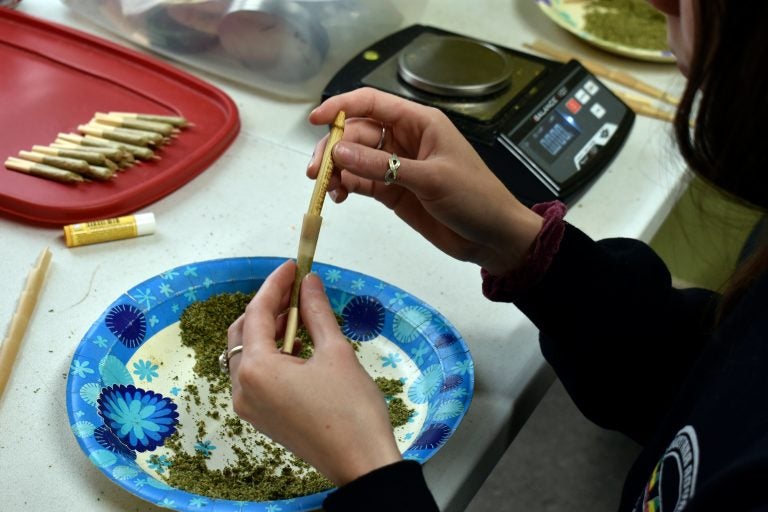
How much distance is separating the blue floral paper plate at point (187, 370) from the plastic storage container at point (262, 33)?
0.40m

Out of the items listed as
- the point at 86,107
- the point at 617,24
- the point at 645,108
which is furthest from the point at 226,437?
the point at 617,24

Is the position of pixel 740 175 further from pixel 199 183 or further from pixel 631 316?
pixel 199 183

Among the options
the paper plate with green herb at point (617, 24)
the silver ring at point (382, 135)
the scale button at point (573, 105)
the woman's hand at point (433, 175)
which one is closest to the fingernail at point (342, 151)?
the woman's hand at point (433, 175)

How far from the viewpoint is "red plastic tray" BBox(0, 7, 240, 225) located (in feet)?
3.30

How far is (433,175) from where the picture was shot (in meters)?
0.80

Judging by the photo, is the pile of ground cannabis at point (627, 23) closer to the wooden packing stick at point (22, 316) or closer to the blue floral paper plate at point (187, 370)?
the blue floral paper plate at point (187, 370)

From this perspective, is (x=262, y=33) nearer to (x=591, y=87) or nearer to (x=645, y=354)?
(x=591, y=87)

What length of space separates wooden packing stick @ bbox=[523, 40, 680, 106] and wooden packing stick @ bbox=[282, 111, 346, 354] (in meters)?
0.66

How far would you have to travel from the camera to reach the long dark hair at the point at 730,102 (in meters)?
0.54

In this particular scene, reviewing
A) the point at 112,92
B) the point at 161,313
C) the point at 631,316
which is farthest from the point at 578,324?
the point at 112,92

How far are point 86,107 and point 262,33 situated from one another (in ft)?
0.81

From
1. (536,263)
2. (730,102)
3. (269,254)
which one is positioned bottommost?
Answer: (269,254)

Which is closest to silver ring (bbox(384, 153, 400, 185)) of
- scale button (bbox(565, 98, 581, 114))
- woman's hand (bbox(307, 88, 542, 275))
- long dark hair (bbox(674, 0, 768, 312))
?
woman's hand (bbox(307, 88, 542, 275))

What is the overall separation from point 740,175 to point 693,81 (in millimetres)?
72
